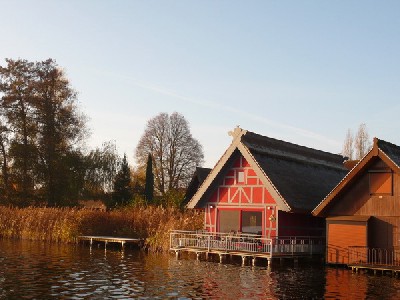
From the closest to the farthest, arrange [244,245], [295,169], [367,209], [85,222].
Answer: [367,209] < [244,245] < [295,169] < [85,222]

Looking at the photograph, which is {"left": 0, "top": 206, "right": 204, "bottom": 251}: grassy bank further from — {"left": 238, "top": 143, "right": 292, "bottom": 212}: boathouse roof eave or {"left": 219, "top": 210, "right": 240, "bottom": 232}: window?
{"left": 238, "top": 143, "right": 292, "bottom": 212}: boathouse roof eave

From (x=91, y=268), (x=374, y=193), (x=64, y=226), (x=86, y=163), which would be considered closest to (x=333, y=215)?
(x=374, y=193)

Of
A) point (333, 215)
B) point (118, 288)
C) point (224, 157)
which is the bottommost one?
point (118, 288)

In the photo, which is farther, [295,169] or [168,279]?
[295,169]

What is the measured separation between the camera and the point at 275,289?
20.2 m

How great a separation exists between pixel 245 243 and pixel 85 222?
16177 millimetres

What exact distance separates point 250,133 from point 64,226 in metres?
16.7

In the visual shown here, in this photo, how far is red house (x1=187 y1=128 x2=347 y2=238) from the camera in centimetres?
3123

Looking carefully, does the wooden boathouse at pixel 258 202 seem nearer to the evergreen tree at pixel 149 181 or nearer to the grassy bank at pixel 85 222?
the grassy bank at pixel 85 222

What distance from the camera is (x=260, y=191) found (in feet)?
106

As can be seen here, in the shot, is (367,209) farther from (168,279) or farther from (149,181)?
(149,181)

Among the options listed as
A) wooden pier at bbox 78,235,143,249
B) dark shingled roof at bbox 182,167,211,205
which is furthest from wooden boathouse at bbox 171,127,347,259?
dark shingled roof at bbox 182,167,211,205

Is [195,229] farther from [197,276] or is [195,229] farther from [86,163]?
[86,163]

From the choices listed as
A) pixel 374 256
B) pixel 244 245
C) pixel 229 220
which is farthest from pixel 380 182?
pixel 229 220
